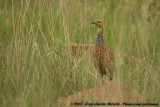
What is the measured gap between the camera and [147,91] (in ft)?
14.5

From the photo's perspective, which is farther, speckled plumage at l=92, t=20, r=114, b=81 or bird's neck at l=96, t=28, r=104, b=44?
bird's neck at l=96, t=28, r=104, b=44

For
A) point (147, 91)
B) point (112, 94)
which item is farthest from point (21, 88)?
point (147, 91)

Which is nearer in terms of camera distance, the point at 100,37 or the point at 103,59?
the point at 103,59

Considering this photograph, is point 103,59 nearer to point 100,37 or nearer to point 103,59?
point 103,59

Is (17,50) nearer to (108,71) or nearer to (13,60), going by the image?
(13,60)

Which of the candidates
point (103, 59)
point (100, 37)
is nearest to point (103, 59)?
point (103, 59)

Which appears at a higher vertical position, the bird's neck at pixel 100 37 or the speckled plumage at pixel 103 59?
the bird's neck at pixel 100 37

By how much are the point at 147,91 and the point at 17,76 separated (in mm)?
1646

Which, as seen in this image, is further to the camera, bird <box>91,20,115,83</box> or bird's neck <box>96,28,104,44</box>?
bird's neck <box>96,28,104,44</box>

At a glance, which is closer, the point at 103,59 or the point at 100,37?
the point at 103,59

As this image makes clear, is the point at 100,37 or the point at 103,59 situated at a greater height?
the point at 100,37

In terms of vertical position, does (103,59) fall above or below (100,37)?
below

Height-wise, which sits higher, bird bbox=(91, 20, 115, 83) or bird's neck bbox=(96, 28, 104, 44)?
bird's neck bbox=(96, 28, 104, 44)

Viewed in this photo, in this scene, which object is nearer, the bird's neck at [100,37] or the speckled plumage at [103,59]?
the speckled plumage at [103,59]
